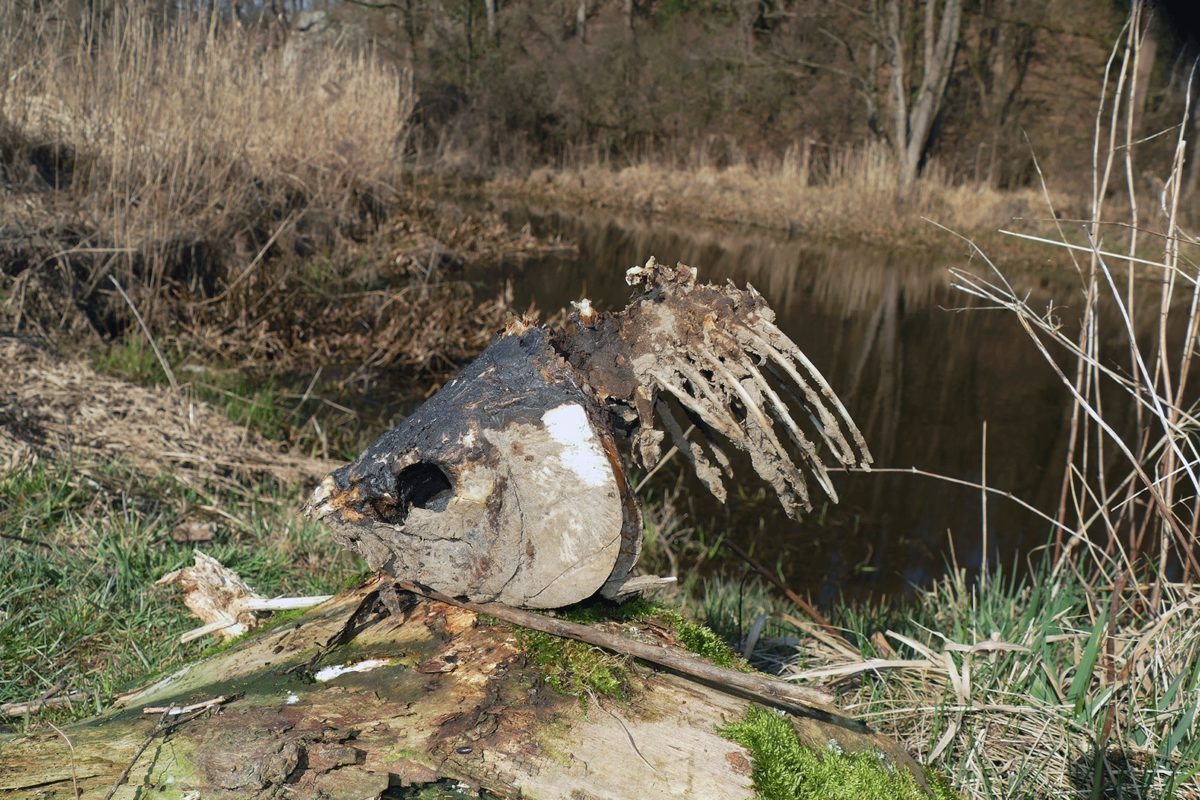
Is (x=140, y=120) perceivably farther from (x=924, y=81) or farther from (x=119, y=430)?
(x=924, y=81)

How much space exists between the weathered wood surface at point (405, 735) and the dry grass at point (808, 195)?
1289cm

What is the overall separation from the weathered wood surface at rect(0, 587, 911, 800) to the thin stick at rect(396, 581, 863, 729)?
0.11ft

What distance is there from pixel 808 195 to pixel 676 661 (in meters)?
15.0

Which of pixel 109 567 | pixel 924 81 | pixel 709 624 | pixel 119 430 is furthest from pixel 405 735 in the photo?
pixel 924 81

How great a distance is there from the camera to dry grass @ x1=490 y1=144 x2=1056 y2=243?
14.6 meters

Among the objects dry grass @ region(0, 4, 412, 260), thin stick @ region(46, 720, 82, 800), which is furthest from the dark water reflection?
dry grass @ region(0, 4, 412, 260)

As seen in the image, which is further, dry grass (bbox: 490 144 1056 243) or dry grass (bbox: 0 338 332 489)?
dry grass (bbox: 490 144 1056 243)

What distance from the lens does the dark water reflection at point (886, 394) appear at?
4727 mm

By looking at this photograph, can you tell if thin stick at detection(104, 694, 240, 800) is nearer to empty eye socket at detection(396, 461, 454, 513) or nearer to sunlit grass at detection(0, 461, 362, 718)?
empty eye socket at detection(396, 461, 454, 513)

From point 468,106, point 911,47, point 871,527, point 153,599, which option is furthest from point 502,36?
point 153,599

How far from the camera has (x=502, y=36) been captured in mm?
23578

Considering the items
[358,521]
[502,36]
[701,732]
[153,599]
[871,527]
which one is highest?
[502,36]

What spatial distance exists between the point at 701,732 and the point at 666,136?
20.9 metres

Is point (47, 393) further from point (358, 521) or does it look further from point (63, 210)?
point (358, 521)
